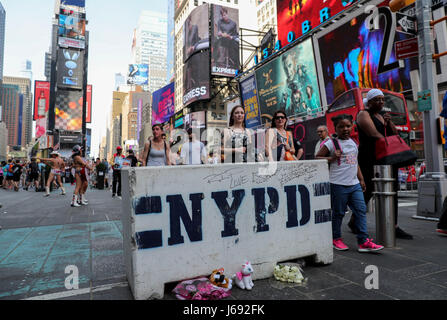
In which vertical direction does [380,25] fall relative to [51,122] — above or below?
below

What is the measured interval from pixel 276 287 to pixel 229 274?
0.42 meters

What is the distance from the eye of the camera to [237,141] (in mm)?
4195

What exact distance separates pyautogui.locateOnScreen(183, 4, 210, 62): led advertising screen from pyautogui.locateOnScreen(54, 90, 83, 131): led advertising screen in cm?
3445

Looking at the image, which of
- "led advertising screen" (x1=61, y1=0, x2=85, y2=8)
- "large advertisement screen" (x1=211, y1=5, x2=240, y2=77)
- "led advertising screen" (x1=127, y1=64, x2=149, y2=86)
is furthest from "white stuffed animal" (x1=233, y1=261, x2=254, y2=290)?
"led advertising screen" (x1=127, y1=64, x2=149, y2=86)

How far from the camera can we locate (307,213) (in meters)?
2.94

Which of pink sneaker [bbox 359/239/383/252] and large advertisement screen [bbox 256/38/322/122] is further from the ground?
large advertisement screen [bbox 256/38/322/122]

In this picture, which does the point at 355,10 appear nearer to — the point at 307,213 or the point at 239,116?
the point at 239,116

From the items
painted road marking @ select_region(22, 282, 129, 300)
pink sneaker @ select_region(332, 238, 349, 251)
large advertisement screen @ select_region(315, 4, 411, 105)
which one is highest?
large advertisement screen @ select_region(315, 4, 411, 105)

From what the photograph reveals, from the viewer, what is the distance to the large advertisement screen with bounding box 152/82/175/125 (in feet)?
213

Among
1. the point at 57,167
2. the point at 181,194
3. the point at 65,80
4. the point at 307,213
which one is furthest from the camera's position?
the point at 65,80

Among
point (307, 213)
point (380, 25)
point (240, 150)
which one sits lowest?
point (307, 213)

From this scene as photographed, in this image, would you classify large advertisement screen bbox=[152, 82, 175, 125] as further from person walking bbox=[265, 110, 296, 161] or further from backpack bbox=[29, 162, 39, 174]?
person walking bbox=[265, 110, 296, 161]

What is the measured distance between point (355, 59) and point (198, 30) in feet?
139
